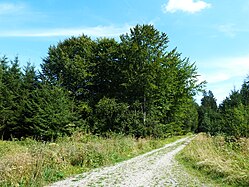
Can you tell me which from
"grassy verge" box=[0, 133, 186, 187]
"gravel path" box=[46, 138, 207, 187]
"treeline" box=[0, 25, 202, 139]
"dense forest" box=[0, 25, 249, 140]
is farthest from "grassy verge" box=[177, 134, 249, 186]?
"treeline" box=[0, 25, 202, 139]

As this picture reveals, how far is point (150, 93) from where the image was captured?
31.2 meters

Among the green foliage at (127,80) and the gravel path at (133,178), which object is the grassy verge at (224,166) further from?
the green foliage at (127,80)

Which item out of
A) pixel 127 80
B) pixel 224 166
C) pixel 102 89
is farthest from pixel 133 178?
pixel 102 89

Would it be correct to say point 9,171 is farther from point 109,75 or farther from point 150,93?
point 109,75

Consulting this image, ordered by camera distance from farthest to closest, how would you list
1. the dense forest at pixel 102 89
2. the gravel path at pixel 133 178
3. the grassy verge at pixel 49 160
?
the dense forest at pixel 102 89 < the gravel path at pixel 133 178 < the grassy verge at pixel 49 160

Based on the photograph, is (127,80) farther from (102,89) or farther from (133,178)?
(133,178)

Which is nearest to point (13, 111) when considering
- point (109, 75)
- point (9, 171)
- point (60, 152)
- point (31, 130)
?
point (31, 130)

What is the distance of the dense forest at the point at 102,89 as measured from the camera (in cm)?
2975

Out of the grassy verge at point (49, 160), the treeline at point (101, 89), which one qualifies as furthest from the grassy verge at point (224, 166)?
the treeline at point (101, 89)

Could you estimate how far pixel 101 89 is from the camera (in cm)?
3494

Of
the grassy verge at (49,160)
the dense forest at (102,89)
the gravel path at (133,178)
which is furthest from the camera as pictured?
the dense forest at (102,89)

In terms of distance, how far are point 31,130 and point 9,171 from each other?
23.5 meters

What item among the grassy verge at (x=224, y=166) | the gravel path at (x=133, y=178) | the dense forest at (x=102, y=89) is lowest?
the gravel path at (x=133, y=178)

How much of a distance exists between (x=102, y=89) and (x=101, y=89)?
0.14 metres
